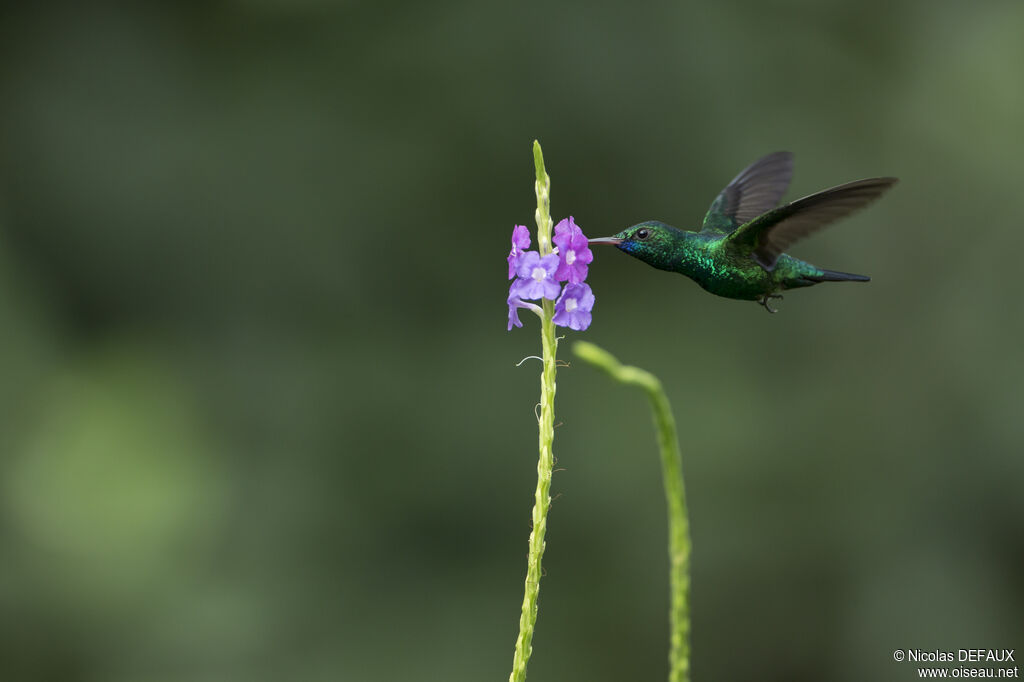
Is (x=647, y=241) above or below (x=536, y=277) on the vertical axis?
above

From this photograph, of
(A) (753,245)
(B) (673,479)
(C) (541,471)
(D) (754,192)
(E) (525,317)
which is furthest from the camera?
(E) (525,317)

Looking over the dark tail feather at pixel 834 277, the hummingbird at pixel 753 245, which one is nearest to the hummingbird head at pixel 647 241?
the hummingbird at pixel 753 245

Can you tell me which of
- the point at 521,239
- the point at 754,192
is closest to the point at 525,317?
the point at 754,192

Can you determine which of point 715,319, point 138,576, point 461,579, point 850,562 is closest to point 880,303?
point 715,319

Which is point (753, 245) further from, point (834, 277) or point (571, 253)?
point (571, 253)

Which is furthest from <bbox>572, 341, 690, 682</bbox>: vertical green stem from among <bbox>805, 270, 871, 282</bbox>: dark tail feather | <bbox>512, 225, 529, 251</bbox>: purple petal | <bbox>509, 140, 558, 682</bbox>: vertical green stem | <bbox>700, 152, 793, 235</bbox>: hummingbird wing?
<bbox>700, 152, 793, 235</bbox>: hummingbird wing

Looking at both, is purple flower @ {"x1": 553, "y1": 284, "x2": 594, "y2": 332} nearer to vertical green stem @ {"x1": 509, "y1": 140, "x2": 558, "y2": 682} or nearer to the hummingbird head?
vertical green stem @ {"x1": 509, "y1": 140, "x2": 558, "y2": 682}
